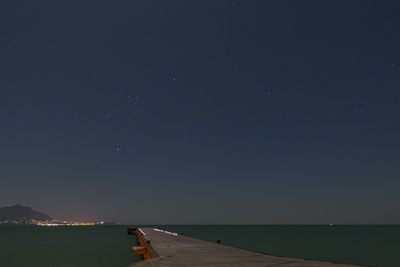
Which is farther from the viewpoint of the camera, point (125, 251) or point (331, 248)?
point (331, 248)

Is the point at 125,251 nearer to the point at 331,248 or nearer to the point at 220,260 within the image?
the point at 220,260

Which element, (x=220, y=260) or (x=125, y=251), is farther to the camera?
(x=125, y=251)

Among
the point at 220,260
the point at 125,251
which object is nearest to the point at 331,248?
the point at 125,251

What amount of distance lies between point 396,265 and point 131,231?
7292 cm

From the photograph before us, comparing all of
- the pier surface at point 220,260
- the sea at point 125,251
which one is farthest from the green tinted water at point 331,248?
the pier surface at point 220,260

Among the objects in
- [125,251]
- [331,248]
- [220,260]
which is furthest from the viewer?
[331,248]

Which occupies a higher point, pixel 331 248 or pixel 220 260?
pixel 220 260

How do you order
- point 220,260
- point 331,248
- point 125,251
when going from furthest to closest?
point 331,248
point 125,251
point 220,260

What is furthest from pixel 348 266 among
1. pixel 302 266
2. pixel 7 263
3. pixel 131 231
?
pixel 131 231

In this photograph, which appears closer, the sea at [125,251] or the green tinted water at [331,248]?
the sea at [125,251]

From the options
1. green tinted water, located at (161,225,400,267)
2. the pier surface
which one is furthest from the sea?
the pier surface

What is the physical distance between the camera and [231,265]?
40.9ft

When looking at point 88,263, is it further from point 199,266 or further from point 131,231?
point 131,231

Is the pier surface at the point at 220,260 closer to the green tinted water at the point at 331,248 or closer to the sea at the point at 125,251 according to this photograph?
the sea at the point at 125,251
